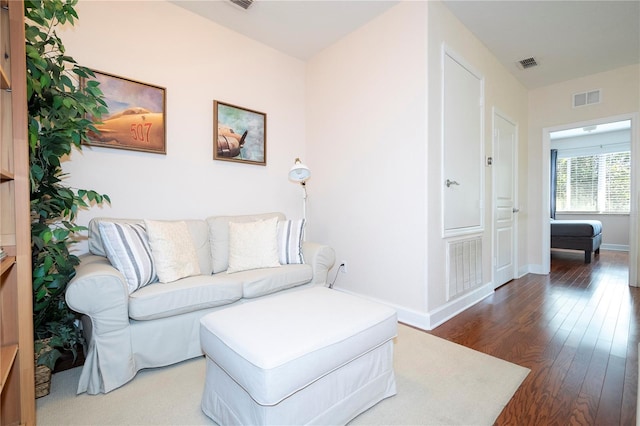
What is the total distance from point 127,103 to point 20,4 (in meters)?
1.09

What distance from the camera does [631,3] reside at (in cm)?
243

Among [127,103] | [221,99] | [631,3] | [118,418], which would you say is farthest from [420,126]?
[118,418]

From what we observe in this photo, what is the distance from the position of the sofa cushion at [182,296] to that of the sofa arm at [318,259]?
0.69 m

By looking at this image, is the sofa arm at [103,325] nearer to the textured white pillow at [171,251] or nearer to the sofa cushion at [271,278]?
the textured white pillow at [171,251]

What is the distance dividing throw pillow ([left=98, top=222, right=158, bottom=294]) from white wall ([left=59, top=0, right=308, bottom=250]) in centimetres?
53

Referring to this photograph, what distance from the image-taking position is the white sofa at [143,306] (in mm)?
1482

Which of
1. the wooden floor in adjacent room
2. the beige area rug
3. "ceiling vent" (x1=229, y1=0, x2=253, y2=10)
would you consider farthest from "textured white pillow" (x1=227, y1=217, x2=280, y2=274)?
"ceiling vent" (x1=229, y1=0, x2=253, y2=10)

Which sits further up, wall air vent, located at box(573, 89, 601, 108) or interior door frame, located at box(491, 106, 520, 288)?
wall air vent, located at box(573, 89, 601, 108)

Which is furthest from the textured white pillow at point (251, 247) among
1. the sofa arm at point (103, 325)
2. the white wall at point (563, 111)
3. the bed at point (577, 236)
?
the bed at point (577, 236)

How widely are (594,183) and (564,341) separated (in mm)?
6363

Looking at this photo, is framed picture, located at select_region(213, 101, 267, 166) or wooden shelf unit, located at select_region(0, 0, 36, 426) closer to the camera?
wooden shelf unit, located at select_region(0, 0, 36, 426)

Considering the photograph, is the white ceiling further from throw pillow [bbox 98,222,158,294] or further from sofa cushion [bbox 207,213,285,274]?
throw pillow [bbox 98,222,158,294]

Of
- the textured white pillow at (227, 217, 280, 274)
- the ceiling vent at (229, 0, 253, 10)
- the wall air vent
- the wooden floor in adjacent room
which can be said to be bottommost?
the wooden floor in adjacent room

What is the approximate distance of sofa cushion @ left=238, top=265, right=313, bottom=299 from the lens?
2.05 m
